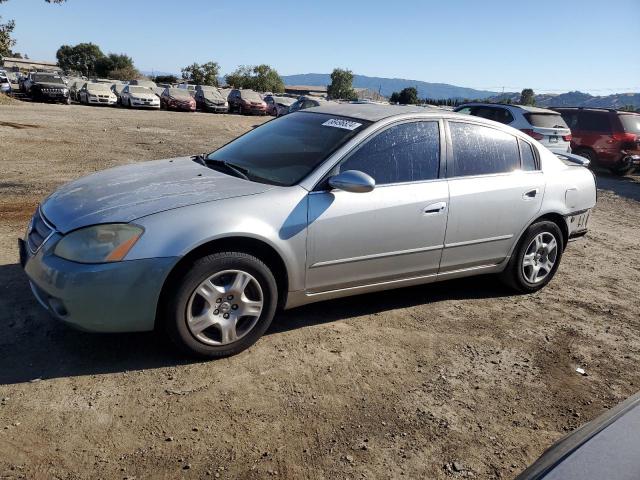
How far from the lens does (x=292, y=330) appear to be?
404 cm

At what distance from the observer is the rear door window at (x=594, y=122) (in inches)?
571

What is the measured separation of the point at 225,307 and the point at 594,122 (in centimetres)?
1431

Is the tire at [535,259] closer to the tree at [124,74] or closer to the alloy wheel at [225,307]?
the alloy wheel at [225,307]

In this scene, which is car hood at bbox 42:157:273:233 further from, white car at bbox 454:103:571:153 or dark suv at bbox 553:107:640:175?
dark suv at bbox 553:107:640:175

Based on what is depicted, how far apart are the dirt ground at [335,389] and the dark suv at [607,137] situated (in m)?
10.7

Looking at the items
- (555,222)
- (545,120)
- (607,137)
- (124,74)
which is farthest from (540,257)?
(124,74)

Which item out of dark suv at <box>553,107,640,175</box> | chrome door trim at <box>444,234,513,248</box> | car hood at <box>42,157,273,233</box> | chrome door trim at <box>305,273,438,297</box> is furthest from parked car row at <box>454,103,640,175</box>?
car hood at <box>42,157,273,233</box>

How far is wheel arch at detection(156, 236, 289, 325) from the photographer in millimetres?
3262

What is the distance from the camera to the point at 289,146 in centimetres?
427

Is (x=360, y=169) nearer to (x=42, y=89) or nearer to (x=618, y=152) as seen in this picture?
(x=618, y=152)

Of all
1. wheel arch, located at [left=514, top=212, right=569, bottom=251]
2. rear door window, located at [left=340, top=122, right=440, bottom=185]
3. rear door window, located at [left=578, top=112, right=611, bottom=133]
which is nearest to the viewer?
rear door window, located at [left=340, top=122, right=440, bottom=185]

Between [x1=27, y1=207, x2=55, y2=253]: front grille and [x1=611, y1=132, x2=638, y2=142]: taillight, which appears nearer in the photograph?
[x1=27, y1=207, x2=55, y2=253]: front grille

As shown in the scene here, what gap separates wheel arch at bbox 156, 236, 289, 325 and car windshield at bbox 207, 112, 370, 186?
1.67 ft

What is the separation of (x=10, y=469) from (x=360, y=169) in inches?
107
